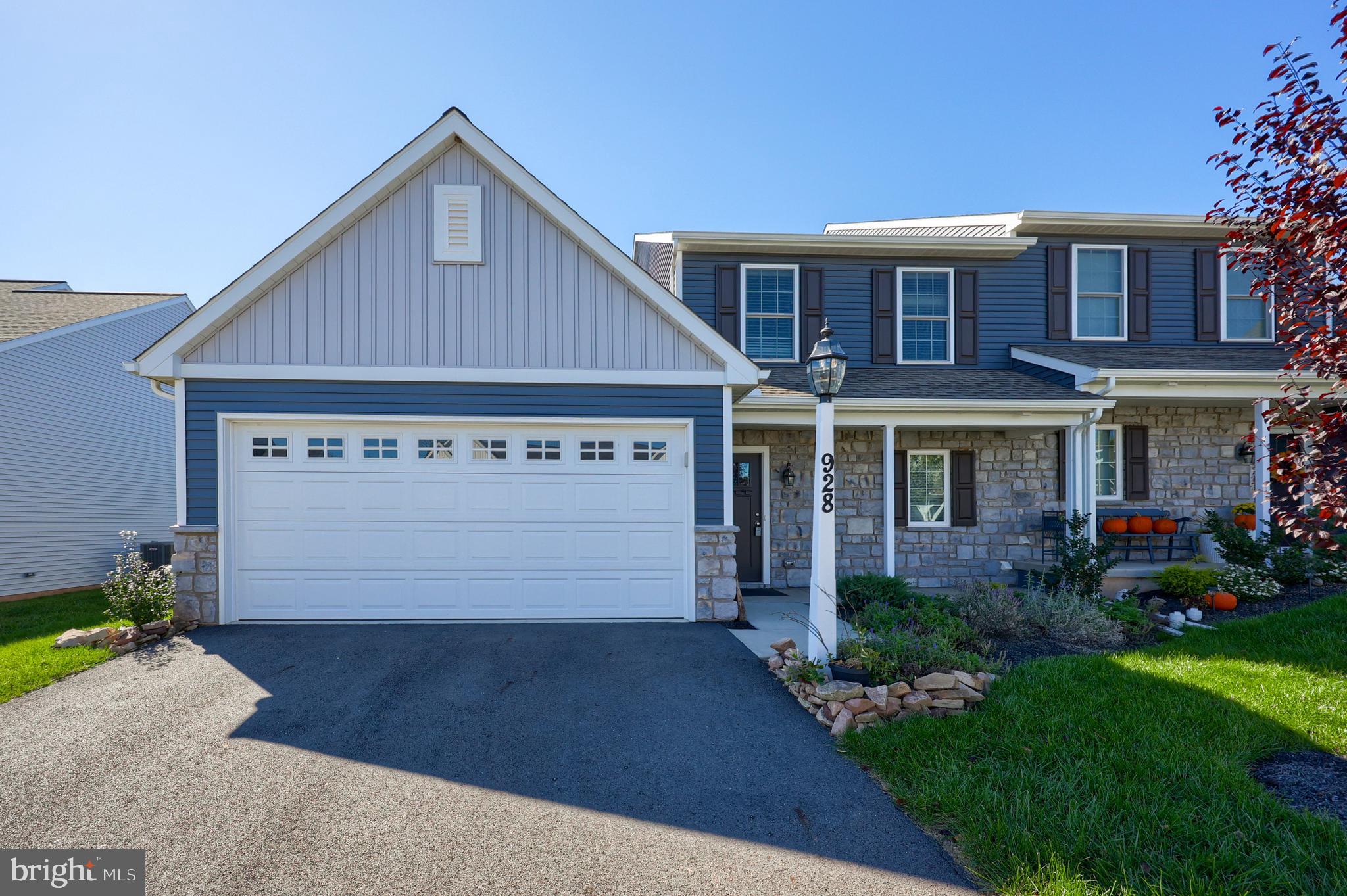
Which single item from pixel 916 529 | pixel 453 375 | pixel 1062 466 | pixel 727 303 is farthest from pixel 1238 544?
pixel 453 375

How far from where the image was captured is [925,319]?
11.0m

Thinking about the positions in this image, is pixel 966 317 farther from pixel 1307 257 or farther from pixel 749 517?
pixel 1307 257

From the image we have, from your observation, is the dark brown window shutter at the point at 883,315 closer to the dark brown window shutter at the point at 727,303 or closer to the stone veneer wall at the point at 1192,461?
the dark brown window shutter at the point at 727,303

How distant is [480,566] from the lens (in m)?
7.62

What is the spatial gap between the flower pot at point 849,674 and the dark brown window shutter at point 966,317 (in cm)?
738

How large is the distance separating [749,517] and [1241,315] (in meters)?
9.20

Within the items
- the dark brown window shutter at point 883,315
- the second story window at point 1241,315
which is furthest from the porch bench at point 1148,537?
the dark brown window shutter at point 883,315

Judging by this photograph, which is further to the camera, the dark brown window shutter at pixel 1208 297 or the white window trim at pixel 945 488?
the dark brown window shutter at pixel 1208 297

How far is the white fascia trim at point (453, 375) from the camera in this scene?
7352 mm

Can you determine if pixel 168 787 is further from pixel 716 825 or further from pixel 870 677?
pixel 870 677

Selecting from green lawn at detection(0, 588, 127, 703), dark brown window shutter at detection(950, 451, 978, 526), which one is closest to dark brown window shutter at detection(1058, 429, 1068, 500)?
dark brown window shutter at detection(950, 451, 978, 526)

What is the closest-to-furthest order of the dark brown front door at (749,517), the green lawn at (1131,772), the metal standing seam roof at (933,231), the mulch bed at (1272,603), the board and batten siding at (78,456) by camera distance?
the green lawn at (1131,772), the mulch bed at (1272,603), the dark brown front door at (749,517), the board and batten siding at (78,456), the metal standing seam roof at (933,231)

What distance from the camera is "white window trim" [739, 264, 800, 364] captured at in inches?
421

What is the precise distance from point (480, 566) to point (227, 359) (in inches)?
143
